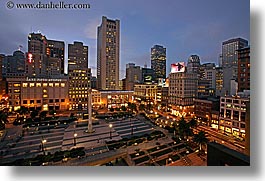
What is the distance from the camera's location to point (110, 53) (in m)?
39.2

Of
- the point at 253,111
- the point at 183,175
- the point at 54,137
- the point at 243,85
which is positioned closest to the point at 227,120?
the point at 243,85

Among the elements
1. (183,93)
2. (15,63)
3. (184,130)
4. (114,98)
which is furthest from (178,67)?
(15,63)

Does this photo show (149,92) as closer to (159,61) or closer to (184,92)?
(184,92)

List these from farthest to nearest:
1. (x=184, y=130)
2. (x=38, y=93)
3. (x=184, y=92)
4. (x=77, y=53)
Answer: (x=77, y=53) → (x=38, y=93) → (x=184, y=92) → (x=184, y=130)

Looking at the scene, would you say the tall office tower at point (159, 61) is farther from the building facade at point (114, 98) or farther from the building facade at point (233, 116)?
the building facade at point (233, 116)

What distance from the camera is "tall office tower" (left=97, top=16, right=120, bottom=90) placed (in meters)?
37.9

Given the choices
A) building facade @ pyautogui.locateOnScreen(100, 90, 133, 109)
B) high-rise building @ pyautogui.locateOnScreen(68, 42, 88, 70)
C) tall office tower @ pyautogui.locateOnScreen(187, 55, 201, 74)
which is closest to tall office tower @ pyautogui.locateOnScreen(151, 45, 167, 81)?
tall office tower @ pyautogui.locateOnScreen(187, 55, 201, 74)

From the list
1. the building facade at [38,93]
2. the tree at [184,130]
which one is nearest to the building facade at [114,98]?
the building facade at [38,93]

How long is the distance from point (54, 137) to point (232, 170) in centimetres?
992

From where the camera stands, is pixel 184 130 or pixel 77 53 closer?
pixel 184 130

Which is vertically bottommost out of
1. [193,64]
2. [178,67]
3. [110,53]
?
[178,67]

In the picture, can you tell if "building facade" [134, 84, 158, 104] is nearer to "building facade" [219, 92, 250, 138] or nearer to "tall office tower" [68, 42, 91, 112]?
"tall office tower" [68, 42, 91, 112]

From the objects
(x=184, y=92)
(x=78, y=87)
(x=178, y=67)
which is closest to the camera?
(x=184, y=92)

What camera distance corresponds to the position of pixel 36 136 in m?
9.98
